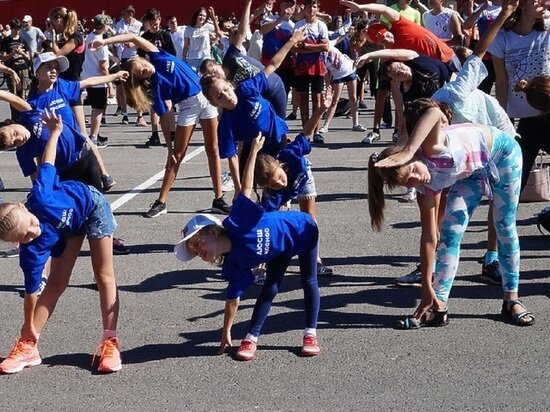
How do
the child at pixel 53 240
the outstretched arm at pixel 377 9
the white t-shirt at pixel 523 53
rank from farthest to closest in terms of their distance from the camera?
the outstretched arm at pixel 377 9, the white t-shirt at pixel 523 53, the child at pixel 53 240

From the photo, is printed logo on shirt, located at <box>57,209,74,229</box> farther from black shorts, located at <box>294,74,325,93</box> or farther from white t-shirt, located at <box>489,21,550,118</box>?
black shorts, located at <box>294,74,325,93</box>

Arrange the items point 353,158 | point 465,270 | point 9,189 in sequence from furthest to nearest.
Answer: point 353,158
point 9,189
point 465,270

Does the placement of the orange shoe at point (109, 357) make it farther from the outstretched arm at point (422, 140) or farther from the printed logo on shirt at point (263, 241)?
the outstretched arm at point (422, 140)

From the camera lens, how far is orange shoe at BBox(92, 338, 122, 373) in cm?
515

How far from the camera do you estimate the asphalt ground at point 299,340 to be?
187 inches

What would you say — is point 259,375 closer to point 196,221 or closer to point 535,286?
point 196,221

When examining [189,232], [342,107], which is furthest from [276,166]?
[342,107]

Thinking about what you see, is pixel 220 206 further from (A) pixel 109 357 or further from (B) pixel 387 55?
(A) pixel 109 357

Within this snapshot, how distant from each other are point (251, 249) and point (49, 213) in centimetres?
105

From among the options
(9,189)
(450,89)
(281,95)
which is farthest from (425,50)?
(9,189)

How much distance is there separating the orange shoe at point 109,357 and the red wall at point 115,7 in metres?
31.5

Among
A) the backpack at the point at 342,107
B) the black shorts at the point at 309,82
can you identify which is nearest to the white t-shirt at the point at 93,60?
the black shorts at the point at 309,82

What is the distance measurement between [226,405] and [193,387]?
1.00 feet

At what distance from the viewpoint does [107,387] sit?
4969mm
